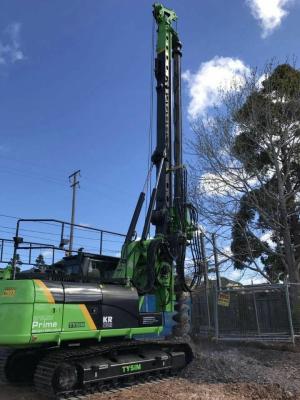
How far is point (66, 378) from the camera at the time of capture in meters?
8.25

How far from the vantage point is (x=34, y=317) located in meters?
7.70

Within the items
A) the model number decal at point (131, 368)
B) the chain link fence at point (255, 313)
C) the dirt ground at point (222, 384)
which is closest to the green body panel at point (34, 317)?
the model number decal at point (131, 368)

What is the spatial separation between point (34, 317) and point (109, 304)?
1.72m

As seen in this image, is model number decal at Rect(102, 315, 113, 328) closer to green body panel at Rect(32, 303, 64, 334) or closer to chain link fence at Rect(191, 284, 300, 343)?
green body panel at Rect(32, 303, 64, 334)

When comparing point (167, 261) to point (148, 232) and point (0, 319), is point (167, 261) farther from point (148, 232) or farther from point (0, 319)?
point (0, 319)

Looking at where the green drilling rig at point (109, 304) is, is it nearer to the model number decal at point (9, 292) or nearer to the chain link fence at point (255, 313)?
the model number decal at point (9, 292)

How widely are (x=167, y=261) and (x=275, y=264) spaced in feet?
47.5

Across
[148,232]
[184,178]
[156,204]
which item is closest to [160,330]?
[148,232]

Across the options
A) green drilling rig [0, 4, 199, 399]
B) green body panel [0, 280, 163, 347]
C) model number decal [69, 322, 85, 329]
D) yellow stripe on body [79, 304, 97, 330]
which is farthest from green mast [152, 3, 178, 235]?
green body panel [0, 280, 163, 347]

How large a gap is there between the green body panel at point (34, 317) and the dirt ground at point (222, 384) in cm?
129

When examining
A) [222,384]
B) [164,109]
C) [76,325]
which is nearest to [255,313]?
[222,384]

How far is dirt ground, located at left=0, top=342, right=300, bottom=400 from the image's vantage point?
852 centimetres

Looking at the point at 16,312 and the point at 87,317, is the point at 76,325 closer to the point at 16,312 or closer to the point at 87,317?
the point at 87,317

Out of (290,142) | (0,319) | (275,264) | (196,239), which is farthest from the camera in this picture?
(275,264)
